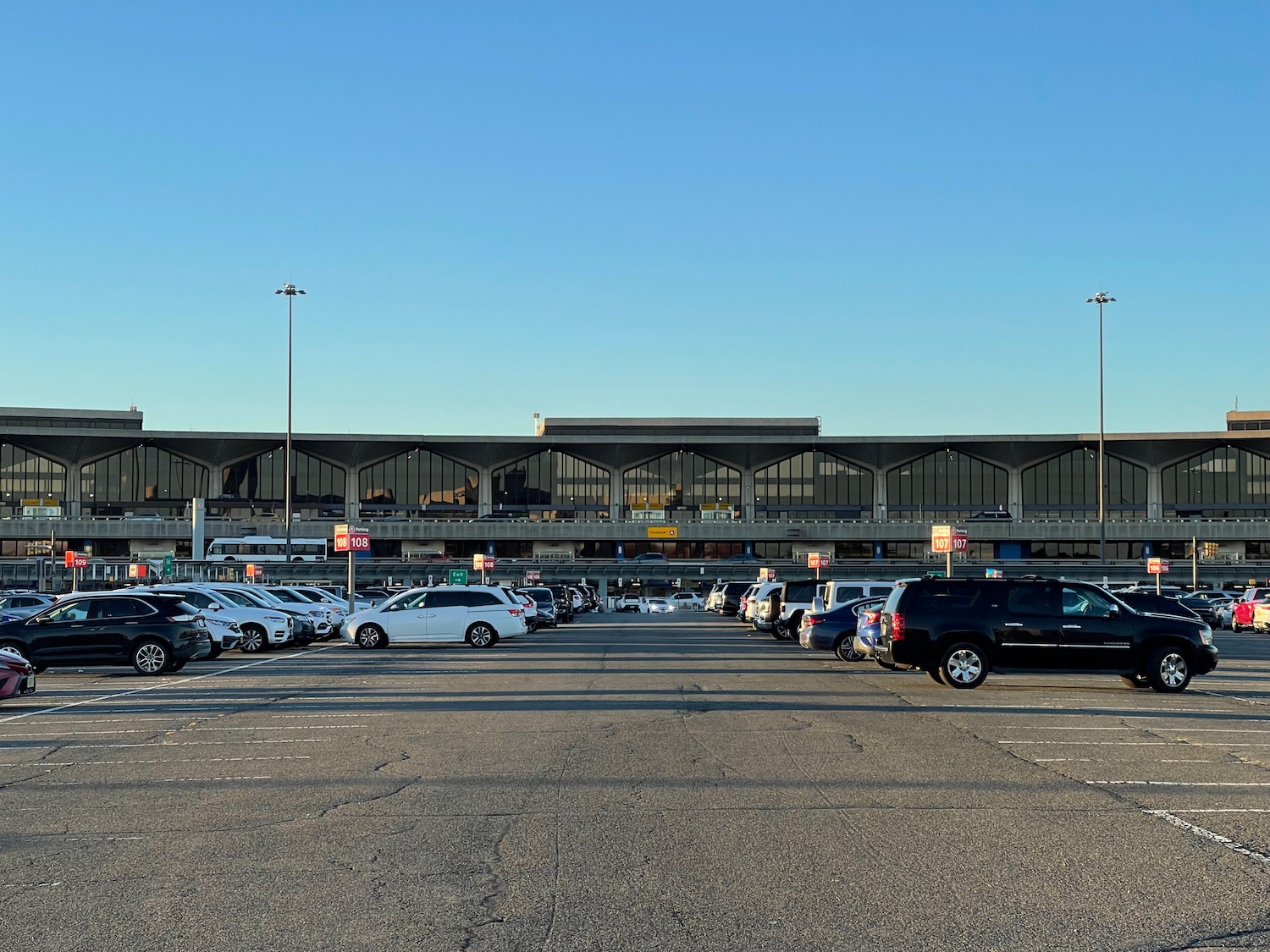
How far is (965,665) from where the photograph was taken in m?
19.9

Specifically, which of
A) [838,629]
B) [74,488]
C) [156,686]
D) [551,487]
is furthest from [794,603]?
[74,488]

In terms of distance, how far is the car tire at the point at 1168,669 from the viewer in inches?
778

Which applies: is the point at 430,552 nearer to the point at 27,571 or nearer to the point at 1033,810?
the point at 27,571

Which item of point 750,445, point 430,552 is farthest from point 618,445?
point 430,552

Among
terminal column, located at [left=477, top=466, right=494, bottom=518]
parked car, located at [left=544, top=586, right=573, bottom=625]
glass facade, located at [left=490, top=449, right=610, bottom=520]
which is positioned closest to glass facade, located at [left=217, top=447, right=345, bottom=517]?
terminal column, located at [left=477, top=466, right=494, bottom=518]

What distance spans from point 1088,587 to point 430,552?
82.9 meters

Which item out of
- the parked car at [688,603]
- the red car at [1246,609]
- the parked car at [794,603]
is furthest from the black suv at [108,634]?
the parked car at [688,603]

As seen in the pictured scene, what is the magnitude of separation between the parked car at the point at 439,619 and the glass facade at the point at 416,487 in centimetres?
7314

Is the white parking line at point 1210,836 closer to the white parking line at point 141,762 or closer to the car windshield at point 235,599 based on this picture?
the white parking line at point 141,762

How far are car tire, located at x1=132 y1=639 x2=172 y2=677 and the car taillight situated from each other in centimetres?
1310

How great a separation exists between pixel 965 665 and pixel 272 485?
3603 inches

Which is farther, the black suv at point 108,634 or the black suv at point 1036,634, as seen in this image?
the black suv at point 108,634

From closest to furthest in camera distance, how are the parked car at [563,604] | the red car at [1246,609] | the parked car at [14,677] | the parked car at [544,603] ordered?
the parked car at [14,677], the red car at [1246,609], the parked car at [544,603], the parked car at [563,604]

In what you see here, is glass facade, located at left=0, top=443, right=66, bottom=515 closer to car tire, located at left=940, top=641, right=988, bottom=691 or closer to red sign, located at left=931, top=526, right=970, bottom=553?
red sign, located at left=931, top=526, right=970, bottom=553
